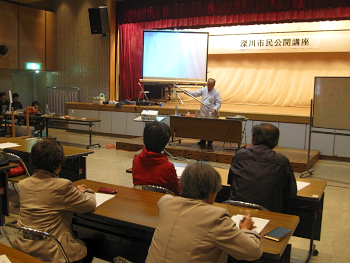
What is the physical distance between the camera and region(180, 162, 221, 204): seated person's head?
4.45 feet

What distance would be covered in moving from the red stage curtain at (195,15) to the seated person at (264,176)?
582cm

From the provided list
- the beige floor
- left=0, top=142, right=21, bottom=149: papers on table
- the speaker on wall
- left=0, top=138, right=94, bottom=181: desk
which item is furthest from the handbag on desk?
the speaker on wall

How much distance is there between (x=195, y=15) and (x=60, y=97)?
505cm

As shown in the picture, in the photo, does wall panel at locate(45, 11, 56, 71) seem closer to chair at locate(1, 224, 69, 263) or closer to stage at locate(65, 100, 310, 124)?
stage at locate(65, 100, 310, 124)

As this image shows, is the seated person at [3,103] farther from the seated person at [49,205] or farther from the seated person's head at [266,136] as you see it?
the seated person's head at [266,136]

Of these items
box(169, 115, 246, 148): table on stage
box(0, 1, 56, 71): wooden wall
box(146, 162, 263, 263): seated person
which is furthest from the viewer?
box(0, 1, 56, 71): wooden wall

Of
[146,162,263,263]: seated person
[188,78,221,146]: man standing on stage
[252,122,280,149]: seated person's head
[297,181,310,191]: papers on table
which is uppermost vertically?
[188,78,221,146]: man standing on stage

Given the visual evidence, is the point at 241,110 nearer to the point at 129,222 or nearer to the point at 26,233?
the point at 129,222

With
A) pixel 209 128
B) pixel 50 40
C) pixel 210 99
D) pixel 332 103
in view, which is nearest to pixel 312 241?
pixel 332 103

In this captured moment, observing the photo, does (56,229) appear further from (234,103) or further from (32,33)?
(32,33)

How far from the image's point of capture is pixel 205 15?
8211 millimetres

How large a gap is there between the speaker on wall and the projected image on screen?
6.41 ft

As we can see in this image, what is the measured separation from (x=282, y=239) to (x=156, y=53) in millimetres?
7119

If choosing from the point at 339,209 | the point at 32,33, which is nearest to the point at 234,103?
the point at 339,209
